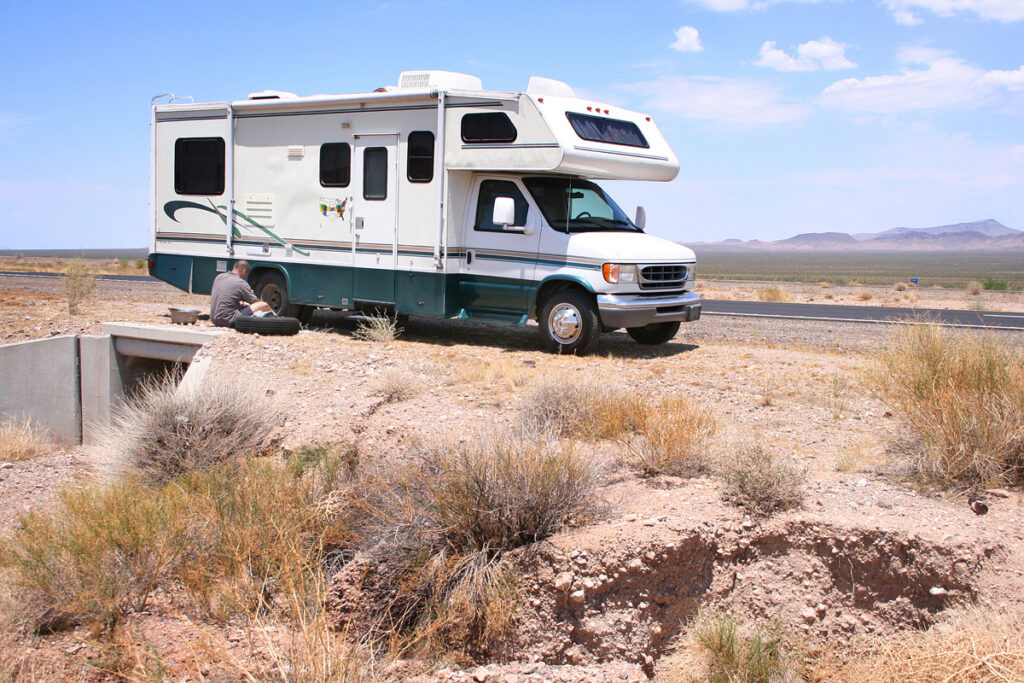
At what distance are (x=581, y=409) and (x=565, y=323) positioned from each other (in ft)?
11.7

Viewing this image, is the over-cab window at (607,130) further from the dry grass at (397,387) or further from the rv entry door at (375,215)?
the dry grass at (397,387)

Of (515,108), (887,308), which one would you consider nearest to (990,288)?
(887,308)

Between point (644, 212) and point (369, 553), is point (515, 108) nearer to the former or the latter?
point (644, 212)

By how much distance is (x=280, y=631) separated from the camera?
4672 millimetres

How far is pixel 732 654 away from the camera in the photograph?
15.8ft

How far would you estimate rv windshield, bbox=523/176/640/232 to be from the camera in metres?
11.2

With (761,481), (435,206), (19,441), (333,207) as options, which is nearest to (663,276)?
(435,206)

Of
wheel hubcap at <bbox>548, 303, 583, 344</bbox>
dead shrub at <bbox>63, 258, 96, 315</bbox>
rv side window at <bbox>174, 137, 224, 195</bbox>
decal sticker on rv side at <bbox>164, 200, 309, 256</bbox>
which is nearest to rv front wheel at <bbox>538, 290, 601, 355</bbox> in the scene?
wheel hubcap at <bbox>548, 303, 583, 344</bbox>

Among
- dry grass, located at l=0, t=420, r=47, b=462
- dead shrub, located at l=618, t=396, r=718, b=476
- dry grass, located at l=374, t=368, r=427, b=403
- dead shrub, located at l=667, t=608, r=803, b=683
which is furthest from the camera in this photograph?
dry grass, located at l=0, t=420, r=47, b=462

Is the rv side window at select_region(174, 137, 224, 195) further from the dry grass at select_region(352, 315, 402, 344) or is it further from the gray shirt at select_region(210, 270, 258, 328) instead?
the dry grass at select_region(352, 315, 402, 344)

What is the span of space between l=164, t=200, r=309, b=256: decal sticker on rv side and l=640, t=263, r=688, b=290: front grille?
5063 millimetres


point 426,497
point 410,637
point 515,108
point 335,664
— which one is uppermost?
point 515,108

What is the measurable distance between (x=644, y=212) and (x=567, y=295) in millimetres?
2159

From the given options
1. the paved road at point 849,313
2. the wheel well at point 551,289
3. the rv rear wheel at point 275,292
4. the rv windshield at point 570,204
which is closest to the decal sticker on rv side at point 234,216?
the rv rear wheel at point 275,292
